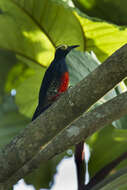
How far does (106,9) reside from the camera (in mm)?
1772

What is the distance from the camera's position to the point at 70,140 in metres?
1.78

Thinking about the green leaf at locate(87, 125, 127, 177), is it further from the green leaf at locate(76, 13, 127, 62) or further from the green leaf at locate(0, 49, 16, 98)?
the green leaf at locate(0, 49, 16, 98)

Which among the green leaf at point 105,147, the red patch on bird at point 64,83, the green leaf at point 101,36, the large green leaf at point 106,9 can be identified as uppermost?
the large green leaf at point 106,9

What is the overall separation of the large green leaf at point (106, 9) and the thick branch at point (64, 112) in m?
0.14

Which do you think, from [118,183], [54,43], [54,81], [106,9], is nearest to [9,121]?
[54,81]

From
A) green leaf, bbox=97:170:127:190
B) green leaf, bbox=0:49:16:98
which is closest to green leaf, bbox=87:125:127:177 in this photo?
green leaf, bbox=97:170:127:190

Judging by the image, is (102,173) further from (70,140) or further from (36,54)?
(36,54)

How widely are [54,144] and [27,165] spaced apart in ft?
0.63

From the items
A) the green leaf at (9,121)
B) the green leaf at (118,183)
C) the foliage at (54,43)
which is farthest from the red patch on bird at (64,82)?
the green leaf at (118,183)

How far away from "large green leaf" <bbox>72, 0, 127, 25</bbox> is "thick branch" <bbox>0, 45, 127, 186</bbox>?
141 millimetres

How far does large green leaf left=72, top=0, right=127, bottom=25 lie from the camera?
5.69 ft

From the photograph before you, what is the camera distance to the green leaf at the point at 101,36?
8.91 ft

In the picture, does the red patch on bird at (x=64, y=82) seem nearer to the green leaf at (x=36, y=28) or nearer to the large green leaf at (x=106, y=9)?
the green leaf at (x=36, y=28)

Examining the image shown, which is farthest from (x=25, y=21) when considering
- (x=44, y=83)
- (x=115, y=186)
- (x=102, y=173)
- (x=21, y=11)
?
(x=115, y=186)
